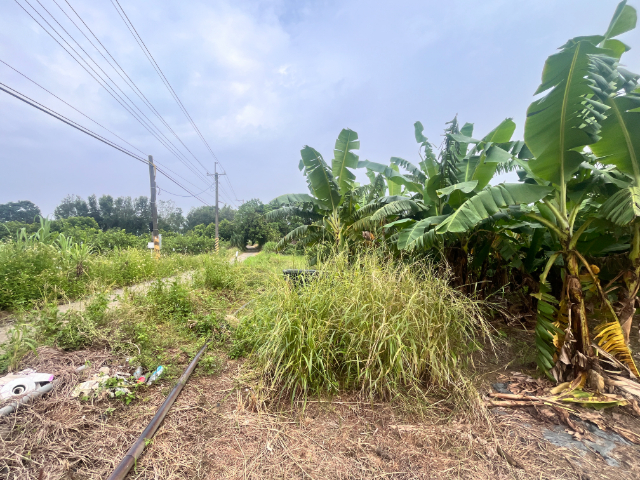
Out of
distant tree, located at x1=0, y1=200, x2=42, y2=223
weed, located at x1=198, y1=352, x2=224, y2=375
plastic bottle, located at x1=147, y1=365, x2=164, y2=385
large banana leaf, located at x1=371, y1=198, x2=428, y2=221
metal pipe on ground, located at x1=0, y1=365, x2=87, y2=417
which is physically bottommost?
weed, located at x1=198, y1=352, x2=224, y2=375

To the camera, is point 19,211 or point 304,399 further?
point 19,211

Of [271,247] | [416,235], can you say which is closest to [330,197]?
[416,235]

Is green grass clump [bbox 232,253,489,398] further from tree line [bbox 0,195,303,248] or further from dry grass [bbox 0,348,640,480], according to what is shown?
tree line [bbox 0,195,303,248]

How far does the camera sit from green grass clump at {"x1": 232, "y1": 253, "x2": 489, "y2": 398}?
242 cm

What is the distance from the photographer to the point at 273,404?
96.3 inches

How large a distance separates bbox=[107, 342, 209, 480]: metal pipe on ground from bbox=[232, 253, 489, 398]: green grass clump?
0.77m

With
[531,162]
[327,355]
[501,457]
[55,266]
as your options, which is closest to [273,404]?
[327,355]

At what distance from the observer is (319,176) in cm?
650

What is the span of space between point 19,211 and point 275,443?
5542 centimetres

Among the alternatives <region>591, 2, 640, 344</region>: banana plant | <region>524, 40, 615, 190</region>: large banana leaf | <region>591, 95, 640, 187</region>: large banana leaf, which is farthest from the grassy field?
<region>591, 95, 640, 187</region>: large banana leaf

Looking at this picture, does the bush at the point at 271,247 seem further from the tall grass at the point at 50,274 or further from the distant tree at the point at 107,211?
the distant tree at the point at 107,211

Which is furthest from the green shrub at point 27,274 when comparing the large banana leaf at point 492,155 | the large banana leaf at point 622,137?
the large banana leaf at point 622,137

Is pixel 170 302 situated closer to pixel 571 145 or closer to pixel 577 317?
pixel 577 317

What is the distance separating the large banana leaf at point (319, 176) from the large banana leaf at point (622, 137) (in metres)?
4.66
